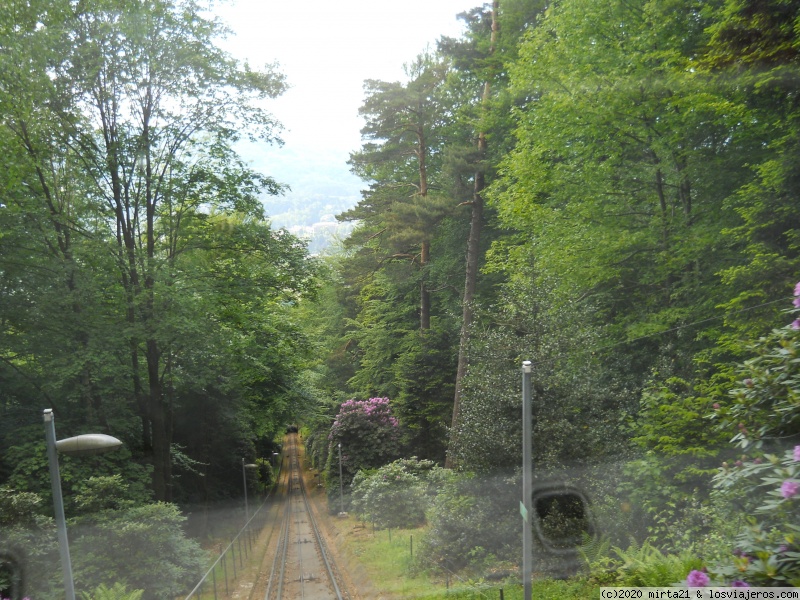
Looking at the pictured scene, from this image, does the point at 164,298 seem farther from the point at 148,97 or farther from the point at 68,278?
the point at 148,97

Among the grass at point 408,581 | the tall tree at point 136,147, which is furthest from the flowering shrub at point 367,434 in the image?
the tall tree at point 136,147

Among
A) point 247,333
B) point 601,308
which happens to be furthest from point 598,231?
point 247,333

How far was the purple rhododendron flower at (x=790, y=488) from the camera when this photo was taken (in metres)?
3.59

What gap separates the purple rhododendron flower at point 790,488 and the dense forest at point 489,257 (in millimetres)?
1949

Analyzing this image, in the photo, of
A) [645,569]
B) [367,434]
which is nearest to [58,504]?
[645,569]

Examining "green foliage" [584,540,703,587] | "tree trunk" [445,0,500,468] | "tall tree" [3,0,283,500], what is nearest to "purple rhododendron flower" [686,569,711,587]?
"green foliage" [584,540,703,587]

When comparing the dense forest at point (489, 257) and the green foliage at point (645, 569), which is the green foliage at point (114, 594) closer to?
the dense forest at point (489, 257)

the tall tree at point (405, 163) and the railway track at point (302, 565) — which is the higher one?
the tall tree at point (405, 163)

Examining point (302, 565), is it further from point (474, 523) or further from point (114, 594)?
point (114, 594)

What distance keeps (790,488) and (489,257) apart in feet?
51.5

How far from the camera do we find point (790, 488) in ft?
11.8

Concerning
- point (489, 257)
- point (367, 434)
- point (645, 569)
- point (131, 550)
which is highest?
point (489, 257)

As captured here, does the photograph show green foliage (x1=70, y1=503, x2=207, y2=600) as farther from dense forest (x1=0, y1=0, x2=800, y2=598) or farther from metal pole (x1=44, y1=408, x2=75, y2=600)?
metal pole (x1=44, y1=408, x2=75, y2=600)

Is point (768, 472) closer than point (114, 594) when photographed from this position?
Yes
